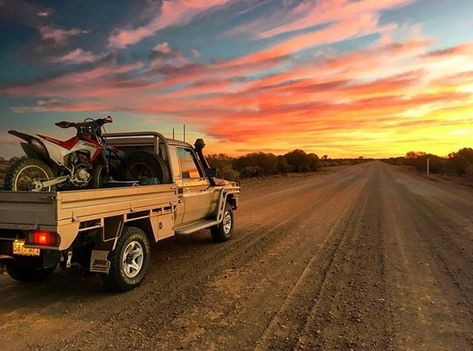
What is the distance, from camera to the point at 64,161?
22.1 ft

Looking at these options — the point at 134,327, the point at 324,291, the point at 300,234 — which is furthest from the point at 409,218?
the point at 134,327

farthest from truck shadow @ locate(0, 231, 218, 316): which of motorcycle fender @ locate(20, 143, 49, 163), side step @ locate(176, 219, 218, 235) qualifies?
motorcycle fender @ locate(20, 143, 49, 163)

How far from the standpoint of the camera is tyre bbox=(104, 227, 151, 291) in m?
5.53

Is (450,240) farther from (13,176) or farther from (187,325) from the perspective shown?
(13,176)

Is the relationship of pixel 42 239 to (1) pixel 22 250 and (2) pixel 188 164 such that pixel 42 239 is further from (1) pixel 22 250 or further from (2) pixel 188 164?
(2) pixel 188 164

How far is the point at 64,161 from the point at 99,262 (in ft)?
6.79

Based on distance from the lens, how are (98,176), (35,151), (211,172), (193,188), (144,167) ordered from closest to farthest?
1. (35,151)
2. (98,176)
3. (144,167)
4. (193,188)
5. (211,172)

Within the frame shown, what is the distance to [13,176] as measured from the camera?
587cm

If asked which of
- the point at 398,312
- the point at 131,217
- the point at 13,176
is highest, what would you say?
the point at 13,176

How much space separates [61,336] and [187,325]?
1270 millimetres

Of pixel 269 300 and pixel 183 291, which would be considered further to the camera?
pixel 183 291

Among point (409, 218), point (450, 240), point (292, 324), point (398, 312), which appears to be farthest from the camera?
point (409, 218)

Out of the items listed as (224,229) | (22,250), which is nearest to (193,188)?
(224,229)

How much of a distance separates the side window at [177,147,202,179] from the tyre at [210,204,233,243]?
1237 millimetres
